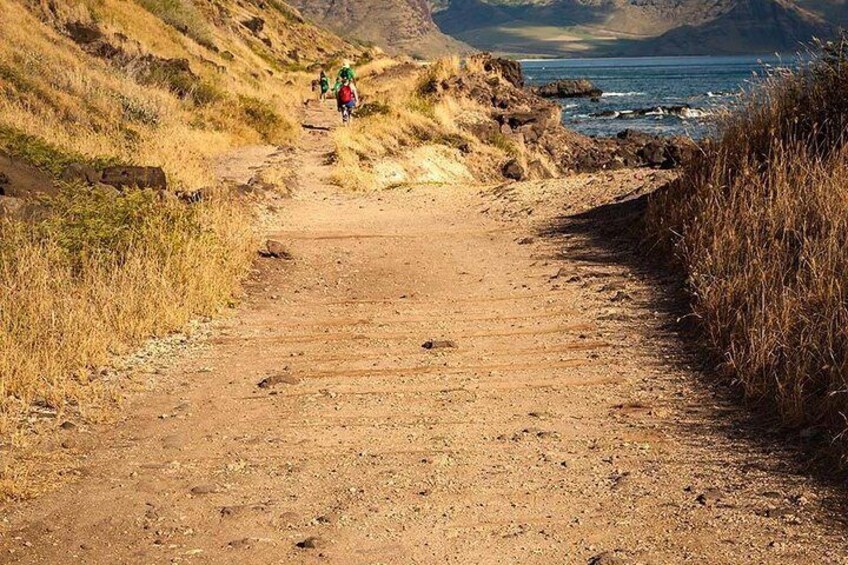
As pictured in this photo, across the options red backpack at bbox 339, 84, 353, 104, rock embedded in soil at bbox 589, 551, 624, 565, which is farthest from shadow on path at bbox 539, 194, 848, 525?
red backpack at bbox 339, 84, 353, 104

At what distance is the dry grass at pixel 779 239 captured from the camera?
6445 mm

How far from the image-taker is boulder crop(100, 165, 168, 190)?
13.8 metres

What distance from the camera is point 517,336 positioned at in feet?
27.4

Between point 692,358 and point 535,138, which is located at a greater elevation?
point 692,358

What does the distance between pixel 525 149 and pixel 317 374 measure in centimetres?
2374

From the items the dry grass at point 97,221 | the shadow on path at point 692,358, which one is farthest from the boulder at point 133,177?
the shadow on path at point 692,358

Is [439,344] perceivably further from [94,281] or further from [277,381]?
[94,281]

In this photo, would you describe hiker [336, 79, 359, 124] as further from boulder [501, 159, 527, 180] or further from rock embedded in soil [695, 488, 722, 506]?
rock embedded in soil [695, 488, 722, 506]

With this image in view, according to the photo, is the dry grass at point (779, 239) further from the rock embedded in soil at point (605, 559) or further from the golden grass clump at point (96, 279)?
the golden grass clump at point (96, 279)

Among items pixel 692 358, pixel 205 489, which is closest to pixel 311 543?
pixel 205 489

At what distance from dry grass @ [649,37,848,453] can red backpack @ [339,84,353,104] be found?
675 inches

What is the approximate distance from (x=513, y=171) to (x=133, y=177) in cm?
1443

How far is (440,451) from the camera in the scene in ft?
19.6

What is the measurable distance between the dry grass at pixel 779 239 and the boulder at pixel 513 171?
1505 centimetres
